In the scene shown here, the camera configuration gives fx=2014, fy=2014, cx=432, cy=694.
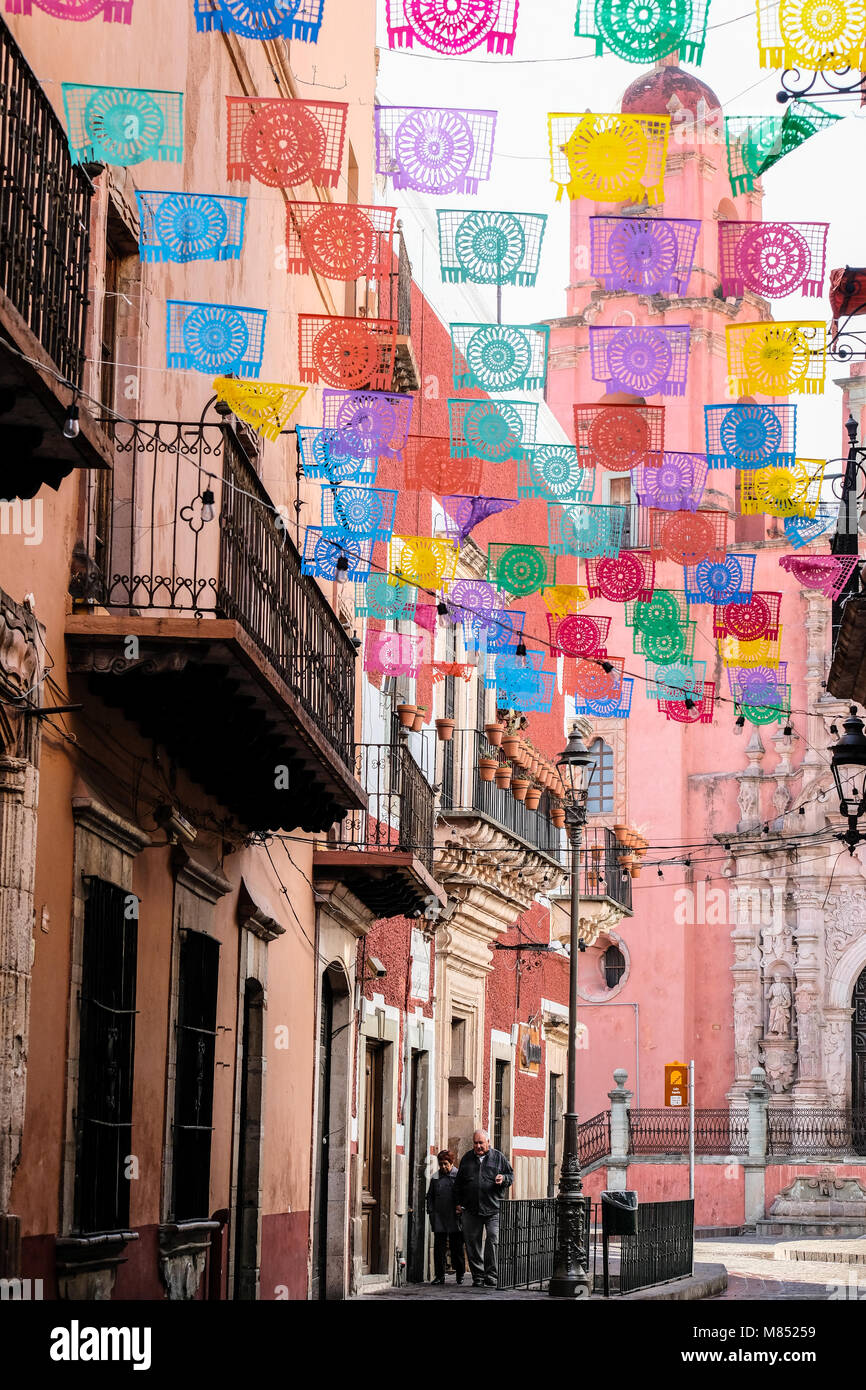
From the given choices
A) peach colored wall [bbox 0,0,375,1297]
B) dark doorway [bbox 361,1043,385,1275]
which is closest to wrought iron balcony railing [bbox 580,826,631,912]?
dark doorway [bbox 361,1043,385,1275]

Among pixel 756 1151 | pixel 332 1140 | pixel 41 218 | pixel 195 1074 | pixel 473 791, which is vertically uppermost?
pixel 41 218

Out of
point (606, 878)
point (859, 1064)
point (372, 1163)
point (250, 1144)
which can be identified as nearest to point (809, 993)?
point (859, 1064)

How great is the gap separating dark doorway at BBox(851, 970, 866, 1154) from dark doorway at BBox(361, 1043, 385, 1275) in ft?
64.3

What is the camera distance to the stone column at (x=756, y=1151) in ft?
114

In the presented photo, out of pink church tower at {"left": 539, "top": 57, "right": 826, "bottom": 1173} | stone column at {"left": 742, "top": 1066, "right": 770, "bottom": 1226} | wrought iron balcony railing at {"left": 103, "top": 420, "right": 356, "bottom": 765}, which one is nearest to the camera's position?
wrought iron balcony railing at {"left": 103, "top": 420, "right": 356, "bottom": 765}

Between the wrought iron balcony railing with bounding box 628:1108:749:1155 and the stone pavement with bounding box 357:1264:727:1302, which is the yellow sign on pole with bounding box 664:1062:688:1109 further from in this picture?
the stone pavement with bounding box 357:1264:727:1302

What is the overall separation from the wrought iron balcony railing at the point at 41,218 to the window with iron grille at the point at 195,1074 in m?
4.59

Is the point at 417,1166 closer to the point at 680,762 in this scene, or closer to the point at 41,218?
the point at 41,218

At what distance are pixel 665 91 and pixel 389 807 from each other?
2548cm

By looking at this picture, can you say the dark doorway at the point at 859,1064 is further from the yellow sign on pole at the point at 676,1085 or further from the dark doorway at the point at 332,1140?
the dark doorway at the point at 332,1140

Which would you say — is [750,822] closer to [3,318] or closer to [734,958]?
[734,958]

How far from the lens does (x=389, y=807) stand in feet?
58.7

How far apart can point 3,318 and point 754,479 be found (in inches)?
331

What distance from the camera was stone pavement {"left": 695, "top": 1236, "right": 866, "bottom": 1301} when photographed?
21341 mm
